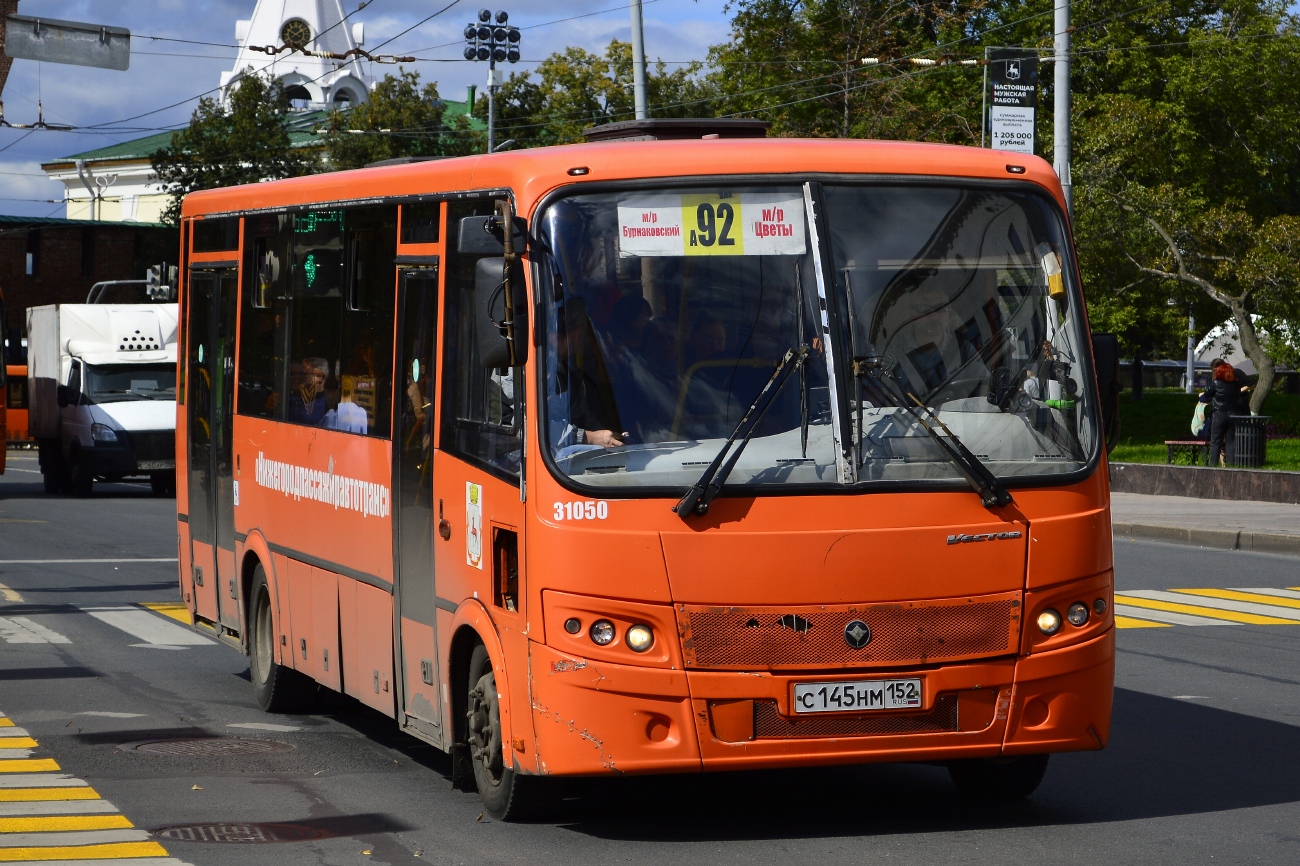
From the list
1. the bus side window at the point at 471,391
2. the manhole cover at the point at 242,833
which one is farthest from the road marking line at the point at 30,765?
the bus side window at the point at 471,391

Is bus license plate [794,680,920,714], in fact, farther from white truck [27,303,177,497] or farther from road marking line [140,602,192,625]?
white truck [27,303,177,497]

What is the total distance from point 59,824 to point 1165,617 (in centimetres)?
940

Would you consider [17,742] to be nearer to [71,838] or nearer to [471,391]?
[71,838]

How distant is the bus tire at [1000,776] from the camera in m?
7.72

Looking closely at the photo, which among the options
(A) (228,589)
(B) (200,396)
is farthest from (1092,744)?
(B) (200,396)

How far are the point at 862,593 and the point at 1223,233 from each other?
36.2 meters

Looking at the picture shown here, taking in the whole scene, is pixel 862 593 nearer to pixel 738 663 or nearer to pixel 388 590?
pixel 738 663

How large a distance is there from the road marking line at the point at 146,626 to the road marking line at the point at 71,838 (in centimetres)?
615

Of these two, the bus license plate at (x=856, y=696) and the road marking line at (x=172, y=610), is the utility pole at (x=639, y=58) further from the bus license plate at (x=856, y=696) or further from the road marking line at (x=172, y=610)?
the bus license plate at (x=856, y=696)

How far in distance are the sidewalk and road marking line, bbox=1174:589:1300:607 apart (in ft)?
13.2

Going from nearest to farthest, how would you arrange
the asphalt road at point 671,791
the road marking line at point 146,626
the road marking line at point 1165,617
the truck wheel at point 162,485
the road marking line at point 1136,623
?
the asphalt road at point 671,791 → the road marking line at point 146,626 → the road marking line at point 1136,623 → the road marking line at point 1165,617 → the truck wheel at point 162,485

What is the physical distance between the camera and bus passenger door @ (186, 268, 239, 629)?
37.1ft

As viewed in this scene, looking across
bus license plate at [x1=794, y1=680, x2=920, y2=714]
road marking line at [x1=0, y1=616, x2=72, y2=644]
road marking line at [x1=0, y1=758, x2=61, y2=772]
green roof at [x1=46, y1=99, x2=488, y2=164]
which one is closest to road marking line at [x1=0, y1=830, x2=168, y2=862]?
road marking line at [x1=0, y1=758, x2=61, y2=772]

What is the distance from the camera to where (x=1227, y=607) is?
15.3 m
